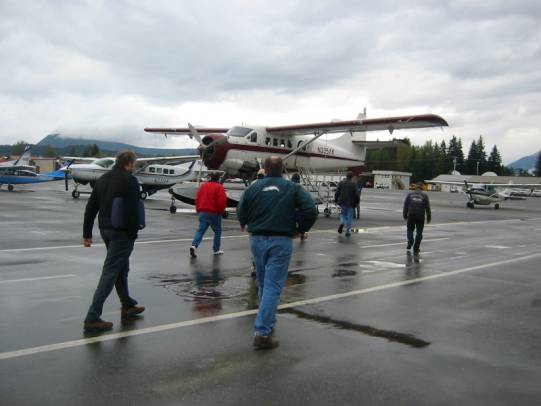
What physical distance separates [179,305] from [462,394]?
11.7 ft

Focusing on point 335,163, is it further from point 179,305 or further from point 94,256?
point 179,305

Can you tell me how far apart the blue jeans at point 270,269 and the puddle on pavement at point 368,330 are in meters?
1.00

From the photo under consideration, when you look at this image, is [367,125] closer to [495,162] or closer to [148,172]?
[148,172]

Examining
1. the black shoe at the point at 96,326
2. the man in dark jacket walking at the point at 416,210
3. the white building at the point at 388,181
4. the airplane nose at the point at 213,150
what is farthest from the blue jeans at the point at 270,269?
the white building at the point at 388,181

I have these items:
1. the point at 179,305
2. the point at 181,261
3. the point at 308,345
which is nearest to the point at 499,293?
the point at 308,345

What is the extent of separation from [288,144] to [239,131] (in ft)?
10.1

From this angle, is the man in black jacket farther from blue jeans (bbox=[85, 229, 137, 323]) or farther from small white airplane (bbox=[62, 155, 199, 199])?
small white airplane (bbox=[62, 155, 199, 199])

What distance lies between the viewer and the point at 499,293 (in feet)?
25.0

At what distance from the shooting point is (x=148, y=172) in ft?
106

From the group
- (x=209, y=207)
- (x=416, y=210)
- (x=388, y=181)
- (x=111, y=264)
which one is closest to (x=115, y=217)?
(x=111, y=264)

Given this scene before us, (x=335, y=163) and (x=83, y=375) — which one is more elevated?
(x=335, y=163)

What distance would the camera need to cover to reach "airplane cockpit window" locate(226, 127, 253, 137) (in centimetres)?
2286

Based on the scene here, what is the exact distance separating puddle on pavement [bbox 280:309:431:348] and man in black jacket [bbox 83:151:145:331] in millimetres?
2004

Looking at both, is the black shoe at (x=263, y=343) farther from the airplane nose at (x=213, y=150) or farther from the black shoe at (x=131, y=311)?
the airplane nose at (x=213, y=150)
